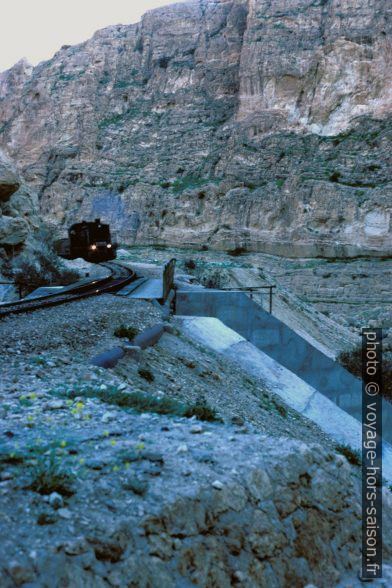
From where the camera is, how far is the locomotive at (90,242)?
31469 mm

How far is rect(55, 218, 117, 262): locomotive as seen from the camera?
3147 cm

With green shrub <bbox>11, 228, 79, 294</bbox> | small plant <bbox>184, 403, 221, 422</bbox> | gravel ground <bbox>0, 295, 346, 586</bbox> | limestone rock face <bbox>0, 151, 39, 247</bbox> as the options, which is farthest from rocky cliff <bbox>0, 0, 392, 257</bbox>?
small plant <bbox>184, 403, 221, 422</bbox>

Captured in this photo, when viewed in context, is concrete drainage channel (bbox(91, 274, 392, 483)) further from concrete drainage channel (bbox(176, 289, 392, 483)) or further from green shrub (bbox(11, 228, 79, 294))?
green shrub (bbox(11, 228, 79, 294))

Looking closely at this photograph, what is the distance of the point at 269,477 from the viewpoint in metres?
4.16

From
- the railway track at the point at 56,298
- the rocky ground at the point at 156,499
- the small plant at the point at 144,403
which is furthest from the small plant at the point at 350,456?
the railway track at the point at 56,298

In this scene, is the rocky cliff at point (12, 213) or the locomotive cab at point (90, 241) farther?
the locomotive cab at point (90, 241)

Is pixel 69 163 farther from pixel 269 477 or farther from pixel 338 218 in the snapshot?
pixel 269 477

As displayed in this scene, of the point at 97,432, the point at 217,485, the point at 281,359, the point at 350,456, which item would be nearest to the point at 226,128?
the point at 281,359

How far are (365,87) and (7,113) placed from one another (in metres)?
55.6

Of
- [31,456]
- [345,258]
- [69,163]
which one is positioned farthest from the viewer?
[69,163]

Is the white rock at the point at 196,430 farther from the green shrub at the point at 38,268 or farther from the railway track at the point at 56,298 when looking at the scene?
the green shrub at the point at 38,268

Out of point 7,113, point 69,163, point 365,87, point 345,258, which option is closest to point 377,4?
point 365,87

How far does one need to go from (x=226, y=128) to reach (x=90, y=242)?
41014mm

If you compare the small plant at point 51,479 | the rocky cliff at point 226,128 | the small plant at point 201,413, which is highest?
the rocky cliff at point 226,128
